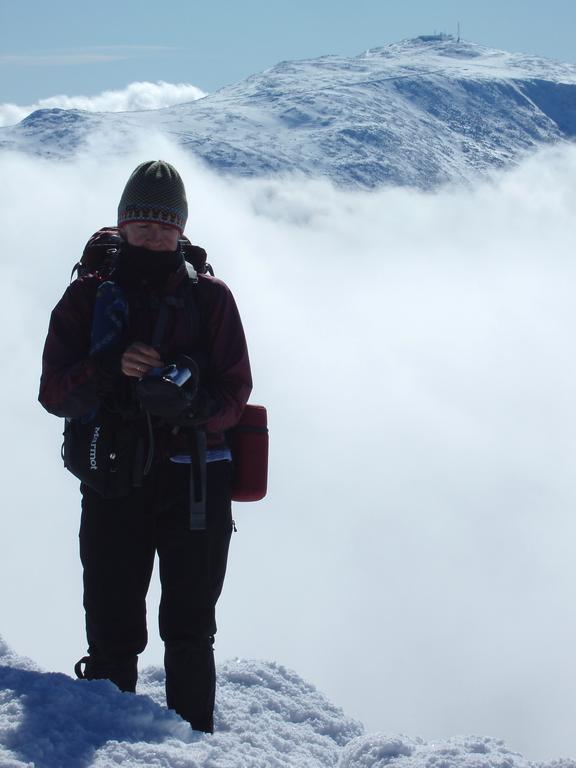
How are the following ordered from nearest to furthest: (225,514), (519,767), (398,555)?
(519,767)
(225,514)
(398,555)

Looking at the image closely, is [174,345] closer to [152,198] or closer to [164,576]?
[152,198]

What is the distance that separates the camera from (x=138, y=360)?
2.95 m

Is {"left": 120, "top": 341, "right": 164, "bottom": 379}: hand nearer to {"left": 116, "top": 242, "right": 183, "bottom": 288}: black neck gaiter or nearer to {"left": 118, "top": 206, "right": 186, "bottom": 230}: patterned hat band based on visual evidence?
{"left": 116, "top": 242, "right": 183, "bottom": 288}: black neck gaiter

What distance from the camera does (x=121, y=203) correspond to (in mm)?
3215

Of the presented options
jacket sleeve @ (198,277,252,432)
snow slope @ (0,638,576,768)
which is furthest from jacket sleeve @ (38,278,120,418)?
snow slope @ (0,638,576,768)

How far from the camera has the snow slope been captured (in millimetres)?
2566

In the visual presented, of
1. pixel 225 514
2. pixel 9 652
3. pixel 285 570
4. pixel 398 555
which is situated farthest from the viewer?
pixel 398 555

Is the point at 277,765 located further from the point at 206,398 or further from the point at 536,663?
the point at 536,663

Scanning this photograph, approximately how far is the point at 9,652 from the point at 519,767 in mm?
2129

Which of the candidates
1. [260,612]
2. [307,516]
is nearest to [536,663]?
[260,612]

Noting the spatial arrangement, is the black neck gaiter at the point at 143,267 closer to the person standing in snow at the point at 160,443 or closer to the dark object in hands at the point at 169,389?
the person standing in snow at the point at 160,443

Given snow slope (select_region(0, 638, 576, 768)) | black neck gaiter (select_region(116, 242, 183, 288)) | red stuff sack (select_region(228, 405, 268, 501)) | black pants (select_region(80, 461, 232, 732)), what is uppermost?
black neck gaiter (select_region(116, 242, 183, 288))

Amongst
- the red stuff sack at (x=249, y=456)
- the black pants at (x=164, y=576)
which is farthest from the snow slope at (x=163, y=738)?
the red stuff sack at (x=249, y=456)

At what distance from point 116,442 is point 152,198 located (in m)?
0.91
